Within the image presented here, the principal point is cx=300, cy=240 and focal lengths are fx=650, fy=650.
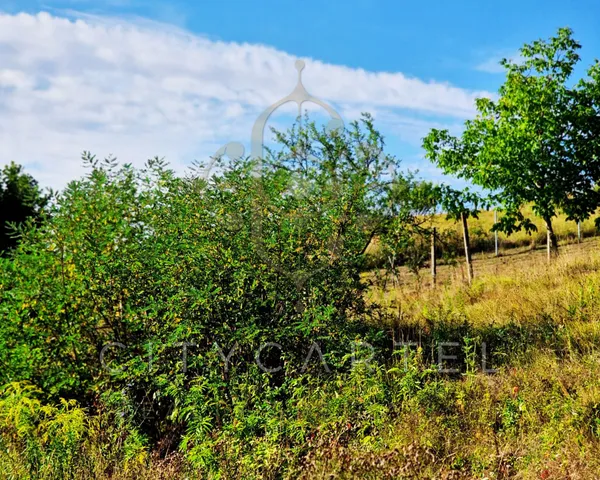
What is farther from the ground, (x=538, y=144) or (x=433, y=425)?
(x=538, y=144)

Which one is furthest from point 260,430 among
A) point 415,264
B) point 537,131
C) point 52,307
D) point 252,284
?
point 537,131

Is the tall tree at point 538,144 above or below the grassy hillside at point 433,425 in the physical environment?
above

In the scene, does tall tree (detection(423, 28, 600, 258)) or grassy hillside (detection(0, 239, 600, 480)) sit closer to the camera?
grassy hillside (detection(0, 239, 600, 480))

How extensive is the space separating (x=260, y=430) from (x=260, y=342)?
42.4 inches

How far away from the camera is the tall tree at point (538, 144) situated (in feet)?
45.0

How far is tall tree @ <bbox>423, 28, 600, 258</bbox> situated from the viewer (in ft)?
45.0

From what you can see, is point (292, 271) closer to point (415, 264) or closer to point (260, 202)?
point (260, 202)

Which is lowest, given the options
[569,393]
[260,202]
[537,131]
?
[569,393]

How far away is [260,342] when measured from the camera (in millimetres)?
6590

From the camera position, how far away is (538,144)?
13.4 meters

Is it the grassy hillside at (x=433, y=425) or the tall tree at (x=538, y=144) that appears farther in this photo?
the tall tree at (x=538, y=144)

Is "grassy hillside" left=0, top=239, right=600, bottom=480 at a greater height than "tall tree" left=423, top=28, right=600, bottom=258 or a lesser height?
lesser

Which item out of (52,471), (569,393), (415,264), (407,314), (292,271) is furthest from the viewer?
(415,264)

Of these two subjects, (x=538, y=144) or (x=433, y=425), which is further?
(x=538, y=144)
